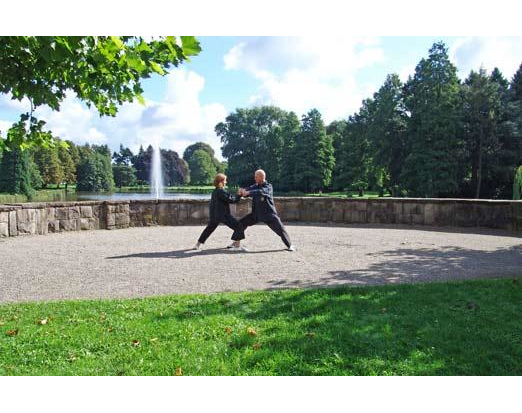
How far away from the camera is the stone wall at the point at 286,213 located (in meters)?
11.3

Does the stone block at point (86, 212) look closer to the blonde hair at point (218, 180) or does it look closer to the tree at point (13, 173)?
the blonde hair at point (218, 180)

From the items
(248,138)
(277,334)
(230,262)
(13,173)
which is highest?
(248,138)

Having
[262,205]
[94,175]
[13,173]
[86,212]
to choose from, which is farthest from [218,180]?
[94,175]

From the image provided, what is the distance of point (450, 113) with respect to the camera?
119 feet

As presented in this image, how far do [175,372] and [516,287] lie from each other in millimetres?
4604

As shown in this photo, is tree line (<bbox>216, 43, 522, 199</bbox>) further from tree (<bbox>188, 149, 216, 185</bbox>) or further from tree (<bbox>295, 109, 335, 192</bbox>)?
tree (<bbox>188, 149, 216, 185</bbox>)

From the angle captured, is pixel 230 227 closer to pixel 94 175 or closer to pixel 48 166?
pixel 48 166

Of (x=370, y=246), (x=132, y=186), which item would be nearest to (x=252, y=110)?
(x=132, y=186)

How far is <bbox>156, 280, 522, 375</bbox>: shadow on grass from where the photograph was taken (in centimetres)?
317

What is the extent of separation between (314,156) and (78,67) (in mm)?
49142

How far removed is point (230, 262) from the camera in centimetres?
762

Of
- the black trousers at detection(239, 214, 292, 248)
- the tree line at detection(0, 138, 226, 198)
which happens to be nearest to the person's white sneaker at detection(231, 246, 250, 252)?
the black trousers at detection(239, 214, 292, 248)

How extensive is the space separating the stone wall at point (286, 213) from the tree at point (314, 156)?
36.4 metres

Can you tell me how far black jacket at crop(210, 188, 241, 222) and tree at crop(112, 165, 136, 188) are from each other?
10617cm
